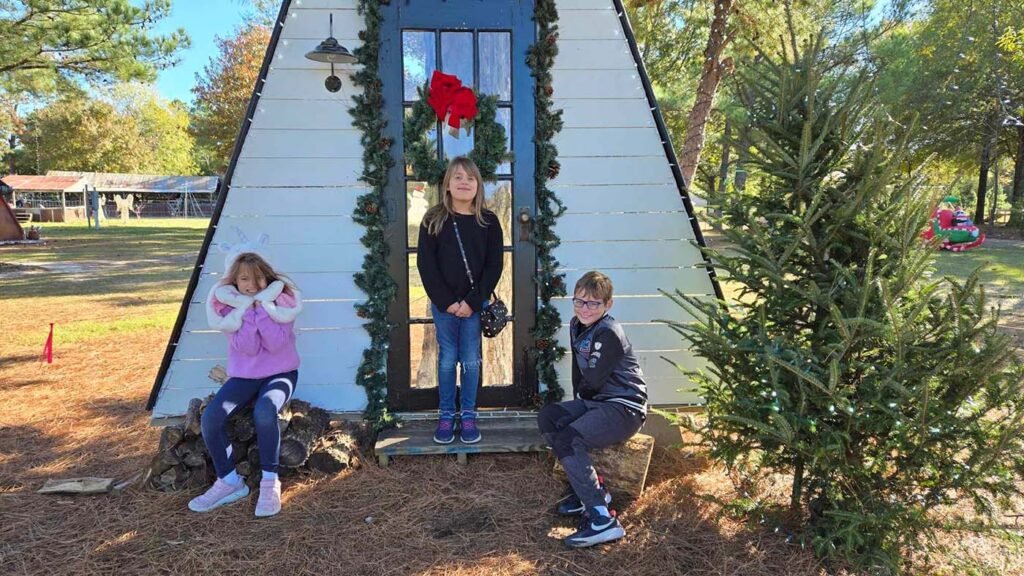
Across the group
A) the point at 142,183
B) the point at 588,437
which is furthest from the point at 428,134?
the point at 142,183

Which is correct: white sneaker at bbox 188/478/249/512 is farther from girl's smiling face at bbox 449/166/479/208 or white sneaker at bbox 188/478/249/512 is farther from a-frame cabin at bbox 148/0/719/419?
girl's smiling face at bbox 449/166/479/208

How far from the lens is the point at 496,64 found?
3832mm

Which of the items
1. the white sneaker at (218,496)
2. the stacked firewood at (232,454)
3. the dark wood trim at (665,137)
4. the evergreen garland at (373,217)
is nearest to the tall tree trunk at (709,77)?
the dark wood trim at (665,137)

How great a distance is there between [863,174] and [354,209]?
2856 millimetres

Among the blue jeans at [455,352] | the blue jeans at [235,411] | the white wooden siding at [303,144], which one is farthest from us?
the white wooden siding at [303,144]

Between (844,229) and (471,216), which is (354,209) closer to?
(471,216)

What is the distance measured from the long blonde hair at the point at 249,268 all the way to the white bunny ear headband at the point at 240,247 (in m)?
0.03

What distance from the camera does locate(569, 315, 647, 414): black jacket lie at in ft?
9.59

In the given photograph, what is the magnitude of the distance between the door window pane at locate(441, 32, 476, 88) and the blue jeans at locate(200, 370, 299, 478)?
7.26 feet

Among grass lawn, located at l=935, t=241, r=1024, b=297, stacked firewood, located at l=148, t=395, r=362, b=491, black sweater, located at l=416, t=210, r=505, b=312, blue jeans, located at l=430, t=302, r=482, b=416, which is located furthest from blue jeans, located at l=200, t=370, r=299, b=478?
grass lawn, located at l=935, t=241, r=1024, b=297

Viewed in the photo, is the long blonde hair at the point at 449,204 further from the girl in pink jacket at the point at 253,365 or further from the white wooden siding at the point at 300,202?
the girl in pink jacket at the point at 253,365

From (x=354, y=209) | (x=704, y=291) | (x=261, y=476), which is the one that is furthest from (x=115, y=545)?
(x=704, y=291)

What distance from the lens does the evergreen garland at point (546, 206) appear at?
379 cm

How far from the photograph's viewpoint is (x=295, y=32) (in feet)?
12.2
